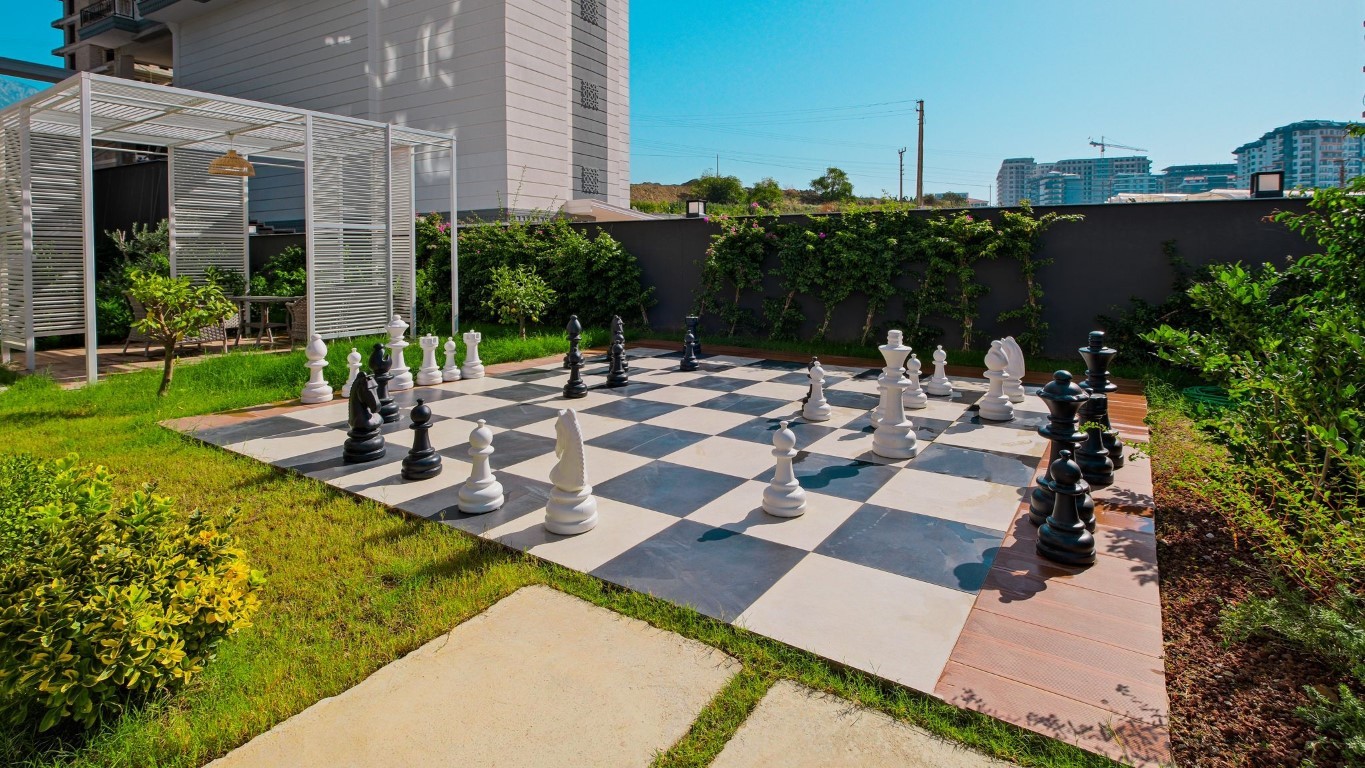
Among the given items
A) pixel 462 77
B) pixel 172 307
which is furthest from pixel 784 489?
pixel 462 77

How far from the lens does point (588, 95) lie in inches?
662

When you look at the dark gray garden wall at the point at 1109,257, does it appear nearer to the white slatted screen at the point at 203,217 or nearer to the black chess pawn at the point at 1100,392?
the black chess pawn at the point at 1100,392

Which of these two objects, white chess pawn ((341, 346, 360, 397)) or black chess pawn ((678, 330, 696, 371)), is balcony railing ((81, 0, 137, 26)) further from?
black chess pawn ((678, 330, 696, 371))

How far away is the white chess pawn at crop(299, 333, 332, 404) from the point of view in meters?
5.56

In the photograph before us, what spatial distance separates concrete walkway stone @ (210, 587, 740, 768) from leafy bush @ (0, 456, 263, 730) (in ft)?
1.13

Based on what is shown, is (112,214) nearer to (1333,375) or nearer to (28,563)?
(28,563)

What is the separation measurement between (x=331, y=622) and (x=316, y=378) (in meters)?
3.92

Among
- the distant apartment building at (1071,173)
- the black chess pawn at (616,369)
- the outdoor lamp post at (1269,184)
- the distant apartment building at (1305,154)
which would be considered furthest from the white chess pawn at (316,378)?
the distant apartment building at (1071,173)

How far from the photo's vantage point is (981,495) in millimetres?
3449

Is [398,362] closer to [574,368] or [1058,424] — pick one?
[574,368]

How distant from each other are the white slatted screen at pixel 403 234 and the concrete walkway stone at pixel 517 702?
780 centimetres

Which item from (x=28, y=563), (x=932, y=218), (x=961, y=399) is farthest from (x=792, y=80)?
A: (x=28, y=563)

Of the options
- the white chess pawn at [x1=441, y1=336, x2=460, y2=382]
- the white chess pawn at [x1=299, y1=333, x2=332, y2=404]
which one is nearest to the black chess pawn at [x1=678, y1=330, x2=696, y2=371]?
the white chess pawn at [x1=441, y1=336, x2=460, y2=382]

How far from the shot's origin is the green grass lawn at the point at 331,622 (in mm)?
1709
